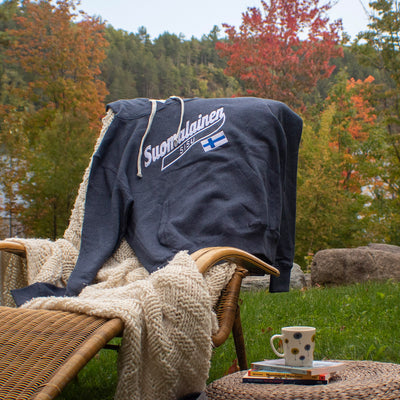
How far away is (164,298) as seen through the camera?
1.52 meters

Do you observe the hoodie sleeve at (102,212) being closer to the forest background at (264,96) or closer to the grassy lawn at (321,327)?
the grassy lawn at (321,327)

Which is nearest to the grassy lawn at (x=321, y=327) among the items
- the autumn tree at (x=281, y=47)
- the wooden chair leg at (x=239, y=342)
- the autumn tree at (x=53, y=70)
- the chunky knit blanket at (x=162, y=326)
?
the wooden chair leg at (x=239, y=342)

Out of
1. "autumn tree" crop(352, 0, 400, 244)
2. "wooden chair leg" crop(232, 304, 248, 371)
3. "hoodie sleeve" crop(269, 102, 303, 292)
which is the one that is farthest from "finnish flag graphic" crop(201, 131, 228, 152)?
"autumn tree" crop(352, 0, 400, 244)

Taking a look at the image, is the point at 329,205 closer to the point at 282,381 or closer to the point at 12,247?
the point at 12,247

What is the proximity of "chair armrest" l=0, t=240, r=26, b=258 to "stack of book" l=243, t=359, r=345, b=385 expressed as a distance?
1360mm

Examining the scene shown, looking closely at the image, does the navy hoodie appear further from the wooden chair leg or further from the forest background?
the forest background

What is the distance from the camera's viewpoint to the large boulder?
5.77 metres

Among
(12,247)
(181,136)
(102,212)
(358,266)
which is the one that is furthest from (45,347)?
(358,266)

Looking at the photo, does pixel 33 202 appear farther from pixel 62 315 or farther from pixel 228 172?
pixel 62 315

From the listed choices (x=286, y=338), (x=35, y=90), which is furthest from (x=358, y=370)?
(x=35, y=90)

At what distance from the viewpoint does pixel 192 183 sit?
8.15 ft

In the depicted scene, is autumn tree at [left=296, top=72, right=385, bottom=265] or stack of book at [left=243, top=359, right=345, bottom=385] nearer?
stack of book at [left=243, top=359, right=345, bottom=385]

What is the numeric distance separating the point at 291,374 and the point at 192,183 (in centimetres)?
124

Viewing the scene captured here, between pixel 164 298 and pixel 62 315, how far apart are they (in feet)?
0.99
